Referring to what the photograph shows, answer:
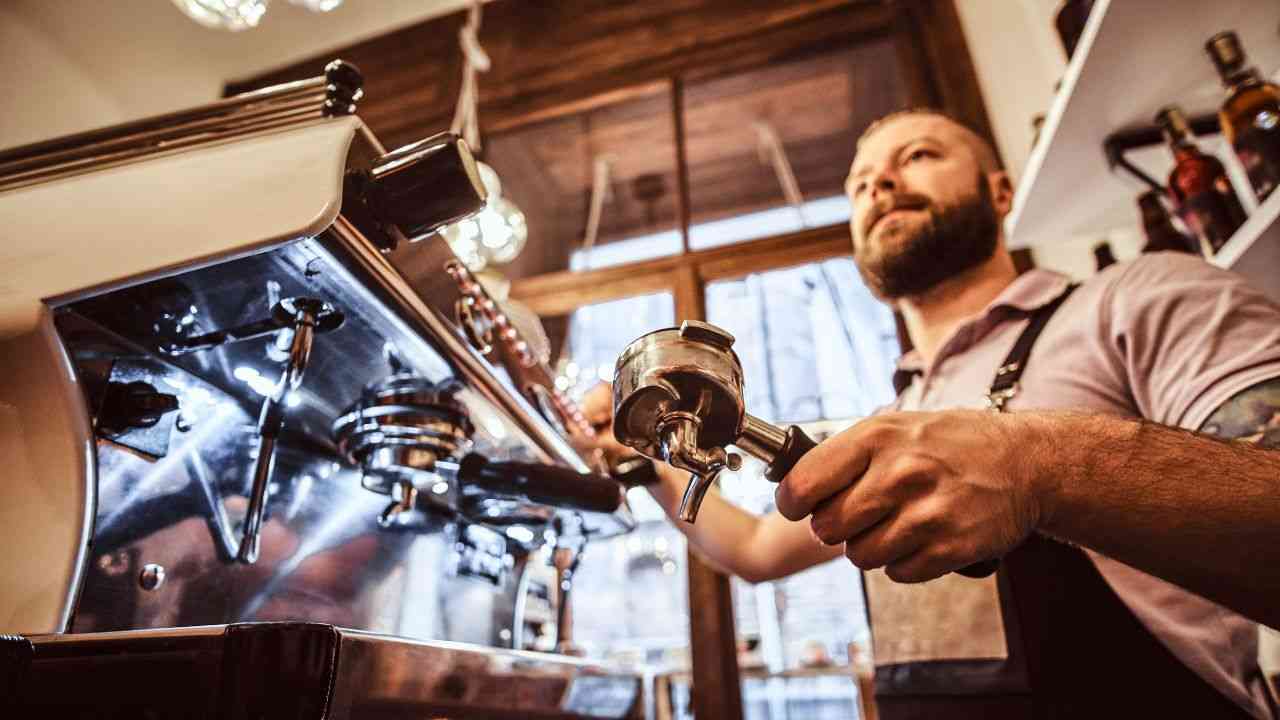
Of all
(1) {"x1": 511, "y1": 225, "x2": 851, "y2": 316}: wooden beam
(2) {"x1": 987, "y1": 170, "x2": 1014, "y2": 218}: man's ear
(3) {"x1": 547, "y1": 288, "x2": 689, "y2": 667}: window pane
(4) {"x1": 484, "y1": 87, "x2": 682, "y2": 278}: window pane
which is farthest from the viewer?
(3) {"x1": 547, "y1": 288, "x2": 689, "y2": 667}: window pane

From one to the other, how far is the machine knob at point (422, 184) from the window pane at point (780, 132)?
1.80m

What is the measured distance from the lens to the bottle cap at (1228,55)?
1030mm

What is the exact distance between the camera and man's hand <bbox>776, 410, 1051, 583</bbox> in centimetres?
44

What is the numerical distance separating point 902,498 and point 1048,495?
0.14m

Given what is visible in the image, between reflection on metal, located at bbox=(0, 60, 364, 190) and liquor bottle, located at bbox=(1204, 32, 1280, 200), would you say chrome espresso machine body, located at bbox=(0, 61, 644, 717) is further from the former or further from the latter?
liquor bottle, located at bbox=(1204, 32, 1280, 200)

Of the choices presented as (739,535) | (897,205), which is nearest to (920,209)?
(897,205)

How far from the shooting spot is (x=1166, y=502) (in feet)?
1.77

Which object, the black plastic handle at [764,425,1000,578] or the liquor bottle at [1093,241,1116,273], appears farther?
the liquor bottle at [1093,241,1116,273]

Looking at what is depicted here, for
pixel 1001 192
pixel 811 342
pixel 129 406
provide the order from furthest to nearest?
pixel 811 342 → pixel 1001 192 → pixel 129 406

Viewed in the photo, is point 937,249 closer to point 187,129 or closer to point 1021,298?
point 1021,298

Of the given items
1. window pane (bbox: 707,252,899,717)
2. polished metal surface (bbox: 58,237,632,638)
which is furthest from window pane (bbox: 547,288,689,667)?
polished metal surface (bbox: 58,237,632,638)

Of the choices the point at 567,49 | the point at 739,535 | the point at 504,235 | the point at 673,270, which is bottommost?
the point at 739,535

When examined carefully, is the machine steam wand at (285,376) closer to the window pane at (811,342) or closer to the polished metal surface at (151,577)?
the polished metal surface at (151,577)

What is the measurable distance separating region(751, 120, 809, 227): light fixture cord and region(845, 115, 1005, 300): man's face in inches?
53.2
